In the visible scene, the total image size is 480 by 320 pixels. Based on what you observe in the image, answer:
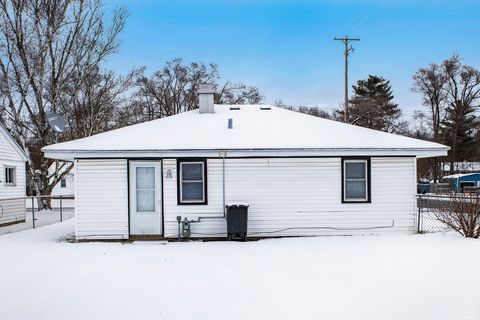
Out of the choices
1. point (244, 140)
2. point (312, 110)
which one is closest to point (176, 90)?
point (312, 110)

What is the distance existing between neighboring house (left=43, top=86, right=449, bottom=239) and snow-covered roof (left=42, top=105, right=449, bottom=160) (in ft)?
0.14

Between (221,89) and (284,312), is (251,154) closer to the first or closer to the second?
(284,312)

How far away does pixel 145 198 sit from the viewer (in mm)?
11812

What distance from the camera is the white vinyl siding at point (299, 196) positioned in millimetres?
11703

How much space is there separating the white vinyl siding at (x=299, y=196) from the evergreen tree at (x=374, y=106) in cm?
2290

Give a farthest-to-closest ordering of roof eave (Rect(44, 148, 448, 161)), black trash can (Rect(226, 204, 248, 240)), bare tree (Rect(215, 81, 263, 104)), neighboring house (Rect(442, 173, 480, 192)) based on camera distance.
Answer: bare tree (Rect(215, 81, 263, 104)) < neighboring house (Rect(442, 173, 480, 192)) < roof eave (Rect(44, 148, 448, 161)) < black trash can (Rect(226, 204, 248, 240))

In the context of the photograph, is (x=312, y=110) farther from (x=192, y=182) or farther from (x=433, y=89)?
(x=192, y=182)

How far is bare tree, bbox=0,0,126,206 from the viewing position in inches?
856

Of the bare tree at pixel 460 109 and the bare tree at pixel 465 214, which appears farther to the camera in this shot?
the bare tree at pixel 460 109

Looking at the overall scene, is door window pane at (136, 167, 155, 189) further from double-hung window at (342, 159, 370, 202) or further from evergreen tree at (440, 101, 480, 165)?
evergreen tree at (440, 101, 480, 165)

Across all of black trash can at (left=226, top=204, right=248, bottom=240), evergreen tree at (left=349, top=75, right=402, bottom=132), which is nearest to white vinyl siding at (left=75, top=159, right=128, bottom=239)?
black trash can at (left=226, top=204, right=248, bottom=240)

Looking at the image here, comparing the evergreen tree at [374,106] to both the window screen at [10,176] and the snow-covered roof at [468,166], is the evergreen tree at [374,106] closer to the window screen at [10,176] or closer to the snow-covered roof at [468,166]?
the snow-covered roof at [468,166]

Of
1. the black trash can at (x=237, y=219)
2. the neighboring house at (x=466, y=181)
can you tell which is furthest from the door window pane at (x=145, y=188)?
the neighboring house at (x=466, y=181)

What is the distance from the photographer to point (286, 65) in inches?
1160
